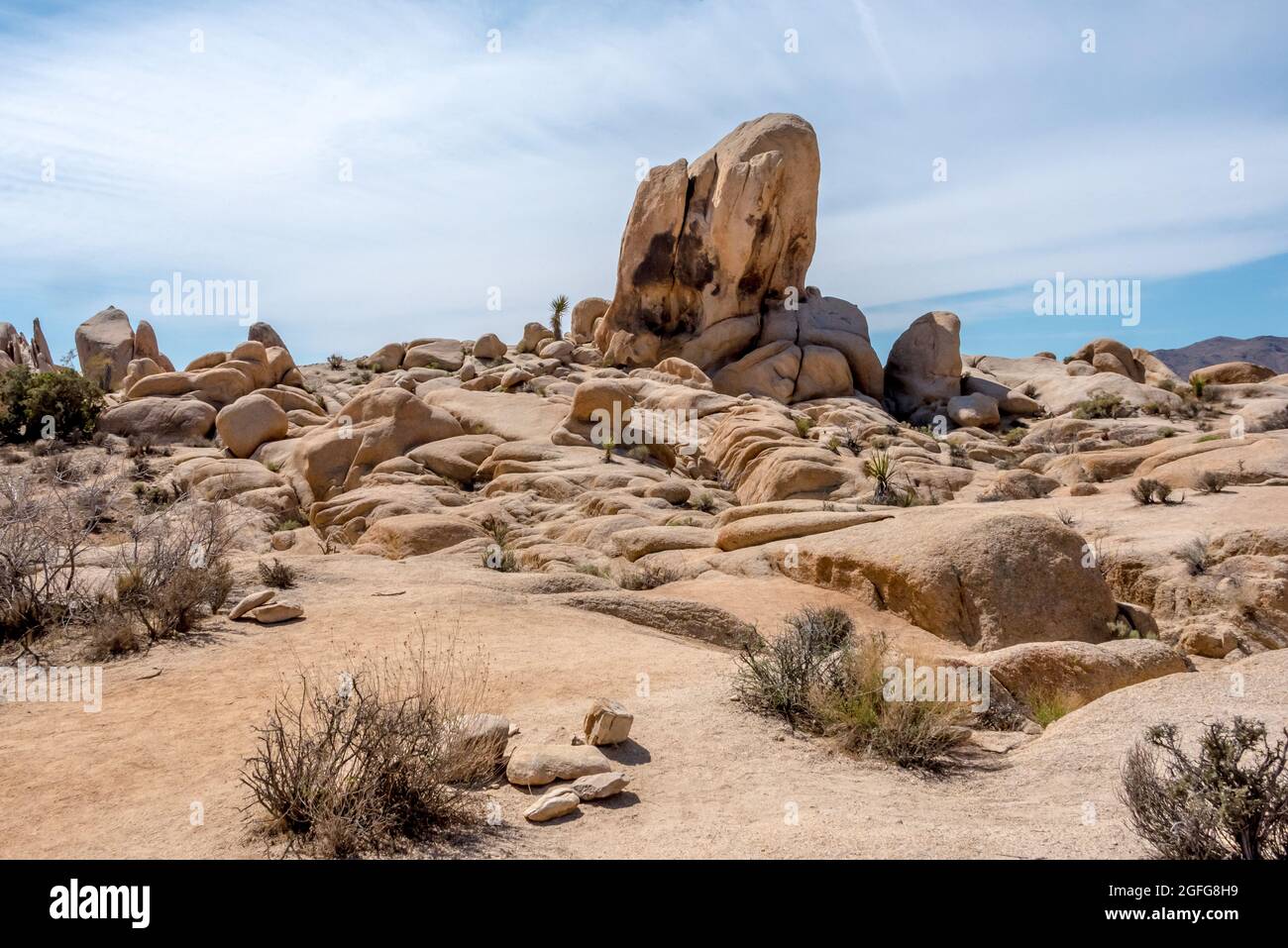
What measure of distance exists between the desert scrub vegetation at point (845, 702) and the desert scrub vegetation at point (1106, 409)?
28985 millimetres

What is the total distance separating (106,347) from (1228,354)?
120644mm

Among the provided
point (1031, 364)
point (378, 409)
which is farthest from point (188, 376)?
point (1031, 364)

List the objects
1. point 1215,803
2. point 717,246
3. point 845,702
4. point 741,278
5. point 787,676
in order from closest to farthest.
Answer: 1. point 1215,803
2. point 845,702
3. point 787,676
4. point 717,246
5. point 741,278

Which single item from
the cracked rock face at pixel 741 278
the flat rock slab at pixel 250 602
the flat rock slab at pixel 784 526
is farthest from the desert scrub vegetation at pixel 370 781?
the cracked rock face at pixel 741 278

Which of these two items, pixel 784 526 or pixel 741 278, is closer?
pixel 784 526

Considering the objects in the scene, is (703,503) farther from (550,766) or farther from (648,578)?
(550,766)

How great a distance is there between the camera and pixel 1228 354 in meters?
110

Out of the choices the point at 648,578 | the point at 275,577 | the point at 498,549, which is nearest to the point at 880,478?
the point at 648,578

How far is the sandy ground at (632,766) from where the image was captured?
448cm

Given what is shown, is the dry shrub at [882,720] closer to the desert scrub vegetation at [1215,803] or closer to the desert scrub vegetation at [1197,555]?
the desert scrub vegetation at [1215,803]

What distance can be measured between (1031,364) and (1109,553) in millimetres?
31762

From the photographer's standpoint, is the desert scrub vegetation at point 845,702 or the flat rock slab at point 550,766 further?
the desert scrub vegetation at point 845,702
